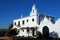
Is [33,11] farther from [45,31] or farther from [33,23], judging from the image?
[45,31]

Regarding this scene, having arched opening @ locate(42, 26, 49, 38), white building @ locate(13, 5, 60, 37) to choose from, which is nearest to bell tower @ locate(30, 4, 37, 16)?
white building @ locate(13, 5, 60, 37)

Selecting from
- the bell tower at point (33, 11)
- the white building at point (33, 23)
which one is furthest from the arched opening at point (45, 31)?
the bell tower at point (33, 11)

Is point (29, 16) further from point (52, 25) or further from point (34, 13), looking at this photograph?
point (52, 25)

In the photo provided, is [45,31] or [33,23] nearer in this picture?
[45,31]

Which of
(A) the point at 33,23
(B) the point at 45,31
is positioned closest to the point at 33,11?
(A) the point at 33,23

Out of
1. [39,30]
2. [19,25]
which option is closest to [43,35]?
[39,30]

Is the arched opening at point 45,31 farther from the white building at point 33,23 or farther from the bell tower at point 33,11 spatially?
the bell tower at point 33,11

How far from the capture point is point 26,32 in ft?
130

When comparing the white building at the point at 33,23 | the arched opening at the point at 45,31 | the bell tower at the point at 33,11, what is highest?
the bell tower at the point at 33,11

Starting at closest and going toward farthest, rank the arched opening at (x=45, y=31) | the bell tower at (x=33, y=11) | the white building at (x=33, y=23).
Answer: the arched opening at (x=45, y=31)
the white building at (x=33, y=23)
the bell tower at (x=33, y=11)

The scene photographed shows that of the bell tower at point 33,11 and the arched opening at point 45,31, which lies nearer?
the arched opening at point 45,31

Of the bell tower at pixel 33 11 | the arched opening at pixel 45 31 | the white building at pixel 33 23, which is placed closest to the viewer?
the arched opening at pixel 45 31

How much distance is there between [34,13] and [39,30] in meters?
5.79

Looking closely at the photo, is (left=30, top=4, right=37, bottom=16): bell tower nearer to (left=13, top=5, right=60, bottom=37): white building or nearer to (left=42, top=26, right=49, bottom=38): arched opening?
(left=13, top=5, right=60, bottom=37): white building
